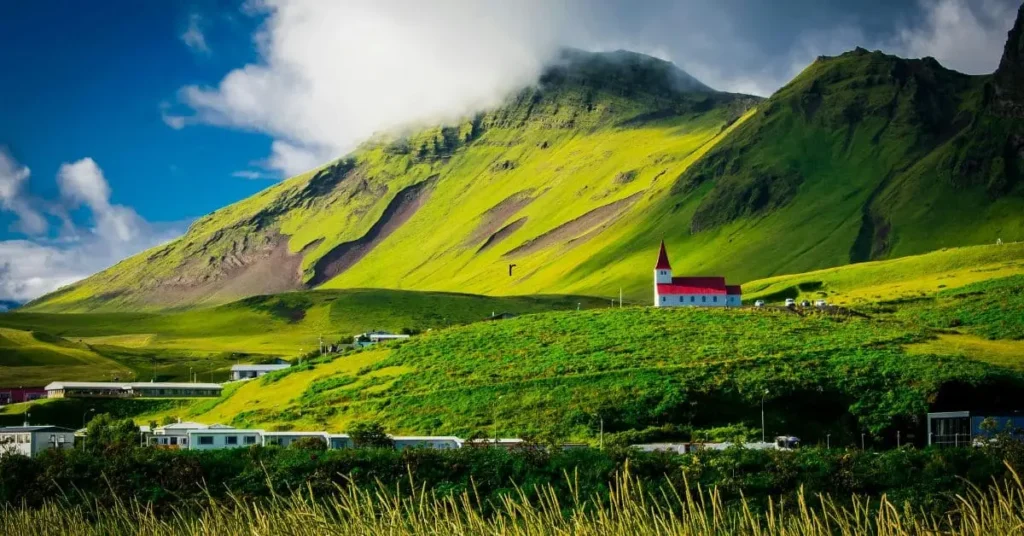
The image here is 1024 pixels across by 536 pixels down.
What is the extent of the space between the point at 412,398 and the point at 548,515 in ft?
215

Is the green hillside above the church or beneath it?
beneath

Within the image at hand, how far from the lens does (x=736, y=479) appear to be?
4062 centimetres

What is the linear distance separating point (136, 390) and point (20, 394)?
15.4 meters

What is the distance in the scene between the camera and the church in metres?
125

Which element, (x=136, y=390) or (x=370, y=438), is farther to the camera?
(x=136, y=390)

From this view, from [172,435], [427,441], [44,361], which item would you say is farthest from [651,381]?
[44,361]

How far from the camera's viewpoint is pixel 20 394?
128 metres

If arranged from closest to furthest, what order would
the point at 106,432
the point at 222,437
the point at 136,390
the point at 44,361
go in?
the point at 222,437, the point at 106,432, the point at 136,390, the point at 44,361

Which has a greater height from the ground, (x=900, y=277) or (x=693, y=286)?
(x=900, y=277)

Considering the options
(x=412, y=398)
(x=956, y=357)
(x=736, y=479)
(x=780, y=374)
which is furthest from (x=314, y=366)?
(x=736, y=479)

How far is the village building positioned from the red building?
267 centimetres

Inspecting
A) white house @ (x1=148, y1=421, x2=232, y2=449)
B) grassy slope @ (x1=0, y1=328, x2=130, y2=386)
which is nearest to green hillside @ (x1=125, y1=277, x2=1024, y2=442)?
white house @ (x1=148, y1=421, x2=232, y2=449)

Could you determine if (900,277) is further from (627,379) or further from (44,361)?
(44,361)

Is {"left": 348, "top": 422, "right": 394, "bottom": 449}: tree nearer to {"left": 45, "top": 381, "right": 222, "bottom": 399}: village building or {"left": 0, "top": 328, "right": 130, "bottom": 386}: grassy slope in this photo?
{"left": 45, "top": 381, "right": 222, "bottom": 399}: village building
